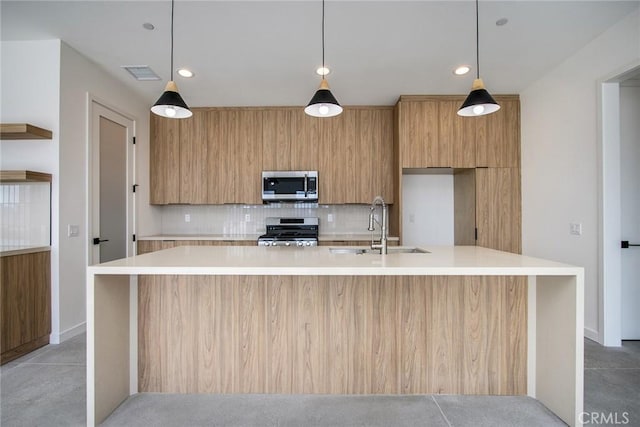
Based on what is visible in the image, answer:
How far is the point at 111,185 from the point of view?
3281 millimetres

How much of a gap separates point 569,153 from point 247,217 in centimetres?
374

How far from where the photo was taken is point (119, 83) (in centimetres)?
334

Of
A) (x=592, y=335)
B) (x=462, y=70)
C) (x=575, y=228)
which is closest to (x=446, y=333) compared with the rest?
(x=592, y=335)

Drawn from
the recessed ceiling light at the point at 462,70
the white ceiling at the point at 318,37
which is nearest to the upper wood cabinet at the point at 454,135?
the white ceiling at the point at 318,37

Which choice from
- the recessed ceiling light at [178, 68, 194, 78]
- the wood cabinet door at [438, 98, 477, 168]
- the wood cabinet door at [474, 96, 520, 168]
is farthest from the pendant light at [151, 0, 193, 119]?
the wood cabinet door at [474, 96, 520, 168]

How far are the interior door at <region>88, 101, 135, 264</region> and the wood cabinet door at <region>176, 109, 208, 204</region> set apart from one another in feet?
1.95

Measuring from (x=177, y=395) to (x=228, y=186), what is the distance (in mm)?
2727

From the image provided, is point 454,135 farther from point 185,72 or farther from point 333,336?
point 185,72

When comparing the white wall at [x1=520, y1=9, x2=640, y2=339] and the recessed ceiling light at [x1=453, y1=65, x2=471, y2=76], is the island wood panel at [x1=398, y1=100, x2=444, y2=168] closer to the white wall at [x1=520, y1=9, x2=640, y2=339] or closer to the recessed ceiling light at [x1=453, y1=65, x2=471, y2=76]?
the recessed ceiling light at [x1=453, y1=65, x2=471, y2=76]

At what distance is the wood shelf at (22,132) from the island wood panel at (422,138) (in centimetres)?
341

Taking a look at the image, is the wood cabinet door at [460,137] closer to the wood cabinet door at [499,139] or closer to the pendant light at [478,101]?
the wood cabinet door at [499,139]

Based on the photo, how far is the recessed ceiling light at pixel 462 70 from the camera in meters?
2.98

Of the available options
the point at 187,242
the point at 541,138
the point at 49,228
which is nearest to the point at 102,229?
the point at 49,228

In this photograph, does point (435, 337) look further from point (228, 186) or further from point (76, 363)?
point (228, 186)
